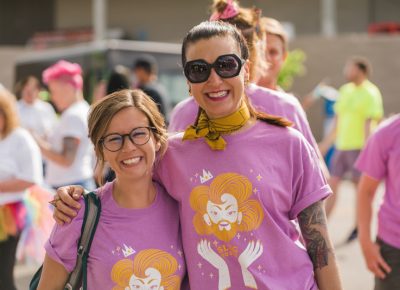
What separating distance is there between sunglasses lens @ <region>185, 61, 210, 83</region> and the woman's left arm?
58cm

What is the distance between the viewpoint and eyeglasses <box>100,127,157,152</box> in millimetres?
2711

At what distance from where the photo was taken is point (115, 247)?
8.80ft

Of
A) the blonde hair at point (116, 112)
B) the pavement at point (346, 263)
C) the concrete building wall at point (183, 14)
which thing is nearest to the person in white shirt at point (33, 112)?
the pavement at point (346, 263)

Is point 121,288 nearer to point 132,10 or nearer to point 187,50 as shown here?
point 187,50

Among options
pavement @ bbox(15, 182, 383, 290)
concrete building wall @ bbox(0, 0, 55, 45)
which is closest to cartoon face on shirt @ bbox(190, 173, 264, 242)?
pavement @ bbox(15, 182, 383, 290)

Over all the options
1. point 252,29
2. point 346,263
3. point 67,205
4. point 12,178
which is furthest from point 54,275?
point 346,263

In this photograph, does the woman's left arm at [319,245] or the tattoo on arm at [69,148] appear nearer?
the woman's left arm at [319,245]

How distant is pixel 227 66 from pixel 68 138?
373 cm

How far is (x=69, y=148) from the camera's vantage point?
6156 mm

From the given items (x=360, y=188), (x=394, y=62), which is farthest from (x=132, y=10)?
(x=360, y=188)

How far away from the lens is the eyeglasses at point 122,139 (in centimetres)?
271

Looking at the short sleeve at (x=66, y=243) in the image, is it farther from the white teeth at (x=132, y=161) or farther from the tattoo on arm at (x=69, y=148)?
the tattoo on arm at (x=69, y=148)

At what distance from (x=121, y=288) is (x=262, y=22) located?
1.59 m

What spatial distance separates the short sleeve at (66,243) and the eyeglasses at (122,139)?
233 millimetres
